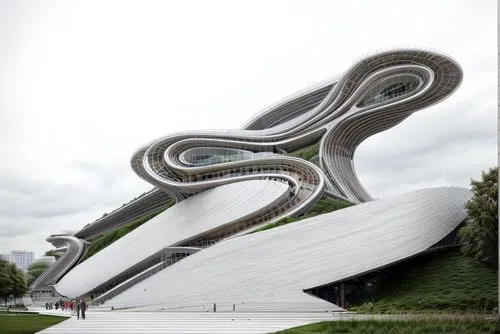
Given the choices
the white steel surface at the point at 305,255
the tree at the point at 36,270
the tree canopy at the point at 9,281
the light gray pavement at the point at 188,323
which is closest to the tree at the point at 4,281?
the tree canopy at the point at 9,281

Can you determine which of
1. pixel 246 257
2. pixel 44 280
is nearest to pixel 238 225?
pixel 246 257

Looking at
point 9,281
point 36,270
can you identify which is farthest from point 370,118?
point 36,270

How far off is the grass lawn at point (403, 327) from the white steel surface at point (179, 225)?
2178cm

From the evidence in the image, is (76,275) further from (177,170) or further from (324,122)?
(324,122)

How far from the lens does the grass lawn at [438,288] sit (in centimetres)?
2517

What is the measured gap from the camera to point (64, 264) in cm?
6494

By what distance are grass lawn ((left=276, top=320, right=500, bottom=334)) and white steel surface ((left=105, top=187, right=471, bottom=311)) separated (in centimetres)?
902

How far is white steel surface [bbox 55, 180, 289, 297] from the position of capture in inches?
1652

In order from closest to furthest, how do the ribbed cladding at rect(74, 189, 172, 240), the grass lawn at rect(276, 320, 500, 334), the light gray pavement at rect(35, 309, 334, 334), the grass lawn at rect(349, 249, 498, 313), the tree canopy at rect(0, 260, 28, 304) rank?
the grass lawn at rect(276, 320, 500, 334)
the light gray pavement at rect(35, 309, 334, 334)
the grass lawn at rect(349, 249, 498, 313)
the tree canopy at rect(0, 260, 28, 304)
the ribbed cladding at rect(74, 189, 172, 240)

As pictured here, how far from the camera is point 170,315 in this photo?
89.2ft

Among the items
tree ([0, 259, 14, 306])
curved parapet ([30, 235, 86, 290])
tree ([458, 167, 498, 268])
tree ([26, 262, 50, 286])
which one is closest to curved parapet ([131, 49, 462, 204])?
tree ([0, 259, 14, 306])

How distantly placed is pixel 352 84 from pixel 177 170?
17.4 meters

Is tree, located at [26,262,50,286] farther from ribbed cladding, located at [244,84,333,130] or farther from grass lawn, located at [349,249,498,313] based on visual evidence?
grass lawn, located at [349,249,498,313]

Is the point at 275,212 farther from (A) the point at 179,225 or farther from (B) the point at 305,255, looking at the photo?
(B) the point at 305,255
